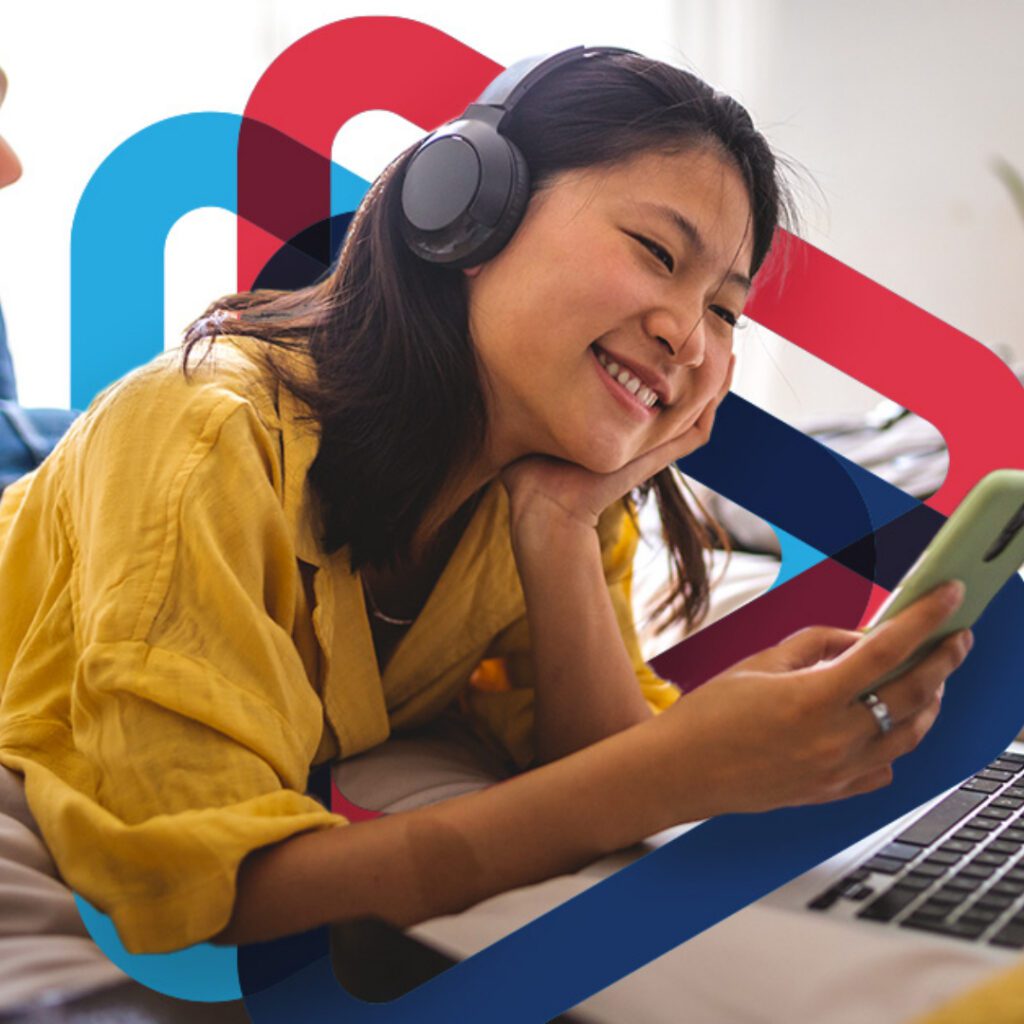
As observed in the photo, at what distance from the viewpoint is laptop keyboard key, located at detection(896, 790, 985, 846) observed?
0.47 metres

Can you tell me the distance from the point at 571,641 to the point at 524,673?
11 cm

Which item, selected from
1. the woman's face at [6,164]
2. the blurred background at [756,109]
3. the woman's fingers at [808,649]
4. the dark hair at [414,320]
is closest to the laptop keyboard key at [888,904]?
the woman's fingers at [808,649]

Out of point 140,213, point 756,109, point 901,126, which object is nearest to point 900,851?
point 140,213

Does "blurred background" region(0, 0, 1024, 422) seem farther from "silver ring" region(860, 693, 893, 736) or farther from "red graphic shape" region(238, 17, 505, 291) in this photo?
"silver ring" region(860, 693, 893, 736)

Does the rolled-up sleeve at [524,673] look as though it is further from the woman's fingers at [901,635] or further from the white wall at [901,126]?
the white wall at [901,126]

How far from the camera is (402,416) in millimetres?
620

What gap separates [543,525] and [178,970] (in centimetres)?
37

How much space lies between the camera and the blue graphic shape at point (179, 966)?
43cm

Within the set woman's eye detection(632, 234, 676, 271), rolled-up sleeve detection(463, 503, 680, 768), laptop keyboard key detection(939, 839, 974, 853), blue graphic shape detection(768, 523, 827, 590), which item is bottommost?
rolled-up sleeve detection(463, 503, 680, 768)

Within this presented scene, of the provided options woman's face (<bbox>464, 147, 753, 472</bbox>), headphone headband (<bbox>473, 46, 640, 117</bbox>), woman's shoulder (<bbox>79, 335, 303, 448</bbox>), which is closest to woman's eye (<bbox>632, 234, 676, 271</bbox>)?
woman's face (<bbox>464, 147, 753, 472</bbox>)

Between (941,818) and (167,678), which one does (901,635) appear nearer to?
(941,818)

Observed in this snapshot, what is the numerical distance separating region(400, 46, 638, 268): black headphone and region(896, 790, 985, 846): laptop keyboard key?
14.1 inches

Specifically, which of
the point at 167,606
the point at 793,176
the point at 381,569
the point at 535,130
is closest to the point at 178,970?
the point at 167,606

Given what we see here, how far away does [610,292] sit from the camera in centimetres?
57
